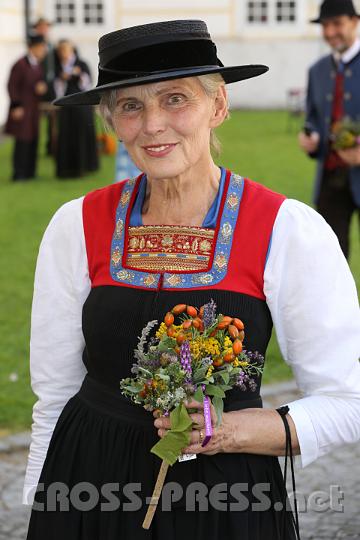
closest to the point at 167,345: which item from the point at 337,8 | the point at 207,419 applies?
the point at 207,419

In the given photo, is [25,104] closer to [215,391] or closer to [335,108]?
[335,108]

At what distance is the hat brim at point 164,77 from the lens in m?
2.57

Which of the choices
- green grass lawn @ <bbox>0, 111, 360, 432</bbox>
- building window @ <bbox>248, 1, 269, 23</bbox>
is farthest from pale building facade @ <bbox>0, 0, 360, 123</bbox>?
green grass lawn @ <bbox>0, 111, 360, 432</bbox>

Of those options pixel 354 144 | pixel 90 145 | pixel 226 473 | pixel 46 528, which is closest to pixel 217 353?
pixel 226 473

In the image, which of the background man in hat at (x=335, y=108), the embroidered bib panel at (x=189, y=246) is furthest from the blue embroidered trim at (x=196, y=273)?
the background man in hat at (x=335, y=108)

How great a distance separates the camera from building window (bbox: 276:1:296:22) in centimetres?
2978

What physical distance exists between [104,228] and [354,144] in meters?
4.43

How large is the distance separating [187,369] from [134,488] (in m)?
0.50

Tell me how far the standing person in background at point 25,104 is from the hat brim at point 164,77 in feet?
45.5

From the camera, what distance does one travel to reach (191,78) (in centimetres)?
267

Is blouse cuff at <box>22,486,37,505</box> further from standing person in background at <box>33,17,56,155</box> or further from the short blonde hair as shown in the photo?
standing person in background at <box>33,17,56,155</box>

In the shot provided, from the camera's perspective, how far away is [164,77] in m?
2.56

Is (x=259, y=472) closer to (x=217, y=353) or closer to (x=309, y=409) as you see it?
(x=309, y=409)

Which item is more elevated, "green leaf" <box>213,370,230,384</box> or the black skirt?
"green leaf" <box>213,370,230,384</box>
